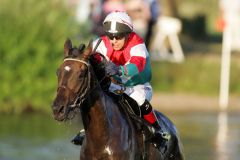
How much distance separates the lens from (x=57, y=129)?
754 inches

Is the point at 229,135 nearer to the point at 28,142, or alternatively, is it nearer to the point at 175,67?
the point at 28,142

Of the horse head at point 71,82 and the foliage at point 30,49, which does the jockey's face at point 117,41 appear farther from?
the foliage at point 30,49

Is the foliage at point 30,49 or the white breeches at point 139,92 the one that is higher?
the white breeches at point 139,92

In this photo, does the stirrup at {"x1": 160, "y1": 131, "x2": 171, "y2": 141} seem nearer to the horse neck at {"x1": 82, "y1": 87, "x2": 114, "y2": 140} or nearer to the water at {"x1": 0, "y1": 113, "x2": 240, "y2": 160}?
the horse neck at {"x1": 82, "y1": 87, "x2": 114, "y2": 140}

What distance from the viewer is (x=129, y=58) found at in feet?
31.2

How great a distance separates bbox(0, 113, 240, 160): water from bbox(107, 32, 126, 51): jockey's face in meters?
4.96

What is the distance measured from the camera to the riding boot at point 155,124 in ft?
31.9

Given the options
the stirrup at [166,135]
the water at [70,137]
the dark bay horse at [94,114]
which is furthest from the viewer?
the water at [70,137]

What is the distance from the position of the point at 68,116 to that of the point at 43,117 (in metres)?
12.7

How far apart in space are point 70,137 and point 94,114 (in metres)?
9.01

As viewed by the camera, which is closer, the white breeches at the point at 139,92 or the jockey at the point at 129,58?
the jockey at the point at 129,58

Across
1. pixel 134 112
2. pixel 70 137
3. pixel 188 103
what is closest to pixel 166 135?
pixel 134 112

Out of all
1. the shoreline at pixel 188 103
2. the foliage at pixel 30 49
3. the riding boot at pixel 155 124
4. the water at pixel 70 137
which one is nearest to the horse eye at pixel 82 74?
the riding boot at pixel 155 124

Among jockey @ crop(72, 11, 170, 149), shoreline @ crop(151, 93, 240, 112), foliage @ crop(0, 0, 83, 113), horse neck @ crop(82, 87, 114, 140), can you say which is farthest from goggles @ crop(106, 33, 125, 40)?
shoreline @ crop(151, 93, 240, 112)
